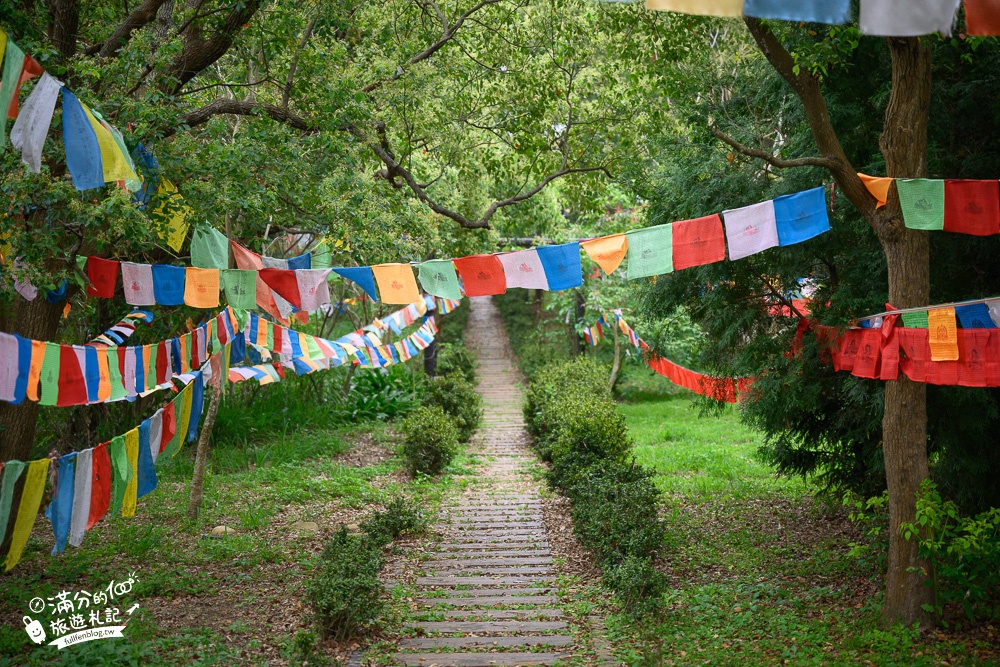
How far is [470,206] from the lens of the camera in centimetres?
1505

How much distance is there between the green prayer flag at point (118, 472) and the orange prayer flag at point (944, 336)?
240 inches

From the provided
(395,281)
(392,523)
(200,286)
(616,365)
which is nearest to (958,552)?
(395,281)

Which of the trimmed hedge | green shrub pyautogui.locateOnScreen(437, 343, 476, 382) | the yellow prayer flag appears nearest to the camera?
the yellow prayer flag

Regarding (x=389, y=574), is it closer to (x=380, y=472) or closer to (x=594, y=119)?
(x=380, y=472)

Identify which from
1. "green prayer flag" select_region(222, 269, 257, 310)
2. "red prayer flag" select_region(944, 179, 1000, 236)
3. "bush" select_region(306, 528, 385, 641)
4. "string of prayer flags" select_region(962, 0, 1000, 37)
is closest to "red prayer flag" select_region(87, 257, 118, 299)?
"green prayer flag" select_region(222, 269, 257, 310)

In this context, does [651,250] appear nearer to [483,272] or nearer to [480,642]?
[483,272]

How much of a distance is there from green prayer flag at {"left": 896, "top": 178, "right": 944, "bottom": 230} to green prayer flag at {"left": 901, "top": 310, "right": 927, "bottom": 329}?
2.02ft

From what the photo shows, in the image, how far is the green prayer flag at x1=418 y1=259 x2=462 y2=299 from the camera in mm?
7426

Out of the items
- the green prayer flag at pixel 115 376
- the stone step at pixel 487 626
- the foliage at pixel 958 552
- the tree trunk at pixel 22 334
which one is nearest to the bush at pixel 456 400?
the green prayer flag at pixel 115 376

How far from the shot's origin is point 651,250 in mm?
6754

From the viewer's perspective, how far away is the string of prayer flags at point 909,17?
3.95 meters

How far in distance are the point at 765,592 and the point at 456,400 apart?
31.8 ft

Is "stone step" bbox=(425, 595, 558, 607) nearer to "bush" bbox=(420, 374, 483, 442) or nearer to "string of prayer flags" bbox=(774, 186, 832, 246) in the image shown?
"string of prayer flags" bbox=(774, 186, 832, 246)

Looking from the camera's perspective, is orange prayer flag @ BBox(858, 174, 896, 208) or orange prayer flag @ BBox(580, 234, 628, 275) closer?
orange prayer flag @ BBox(858, 174, 896, 208)
